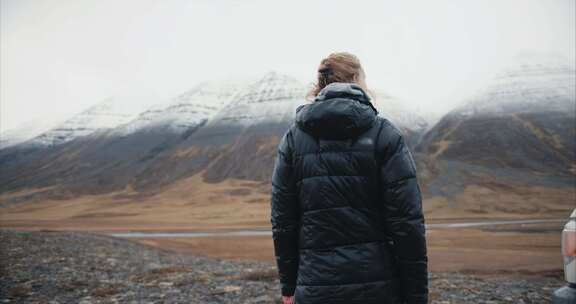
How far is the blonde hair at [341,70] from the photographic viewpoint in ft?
11.0

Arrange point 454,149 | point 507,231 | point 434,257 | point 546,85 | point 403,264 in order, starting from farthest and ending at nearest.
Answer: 1. point 546,85
2. point 454,149
3. point 507,231
4. point 434,257
5. point 403,264

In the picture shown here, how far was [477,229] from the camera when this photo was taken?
39.7 m

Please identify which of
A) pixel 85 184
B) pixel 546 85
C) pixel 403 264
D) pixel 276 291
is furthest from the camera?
pixel 546 85

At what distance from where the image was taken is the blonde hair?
334cm

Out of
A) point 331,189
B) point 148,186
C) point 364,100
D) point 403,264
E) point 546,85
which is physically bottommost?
point 148,186

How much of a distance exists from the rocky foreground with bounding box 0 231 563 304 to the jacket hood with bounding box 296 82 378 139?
24.9ft

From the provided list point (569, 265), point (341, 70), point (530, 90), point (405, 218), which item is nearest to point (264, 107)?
point (530, 90)

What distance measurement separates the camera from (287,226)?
327cm

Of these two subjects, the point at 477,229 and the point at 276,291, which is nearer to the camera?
the point at 276,291

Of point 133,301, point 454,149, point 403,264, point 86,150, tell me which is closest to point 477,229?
point 133,301

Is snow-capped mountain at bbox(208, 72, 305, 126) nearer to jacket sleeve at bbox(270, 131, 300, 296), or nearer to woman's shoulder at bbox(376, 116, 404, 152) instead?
jacket sleeve at bbox(270, 131, 300, 296)

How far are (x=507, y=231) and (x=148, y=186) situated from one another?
106m

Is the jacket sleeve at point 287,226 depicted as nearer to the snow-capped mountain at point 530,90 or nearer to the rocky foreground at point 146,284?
the rocky foreground at point 146,284

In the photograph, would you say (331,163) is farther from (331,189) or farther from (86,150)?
(86,150)
